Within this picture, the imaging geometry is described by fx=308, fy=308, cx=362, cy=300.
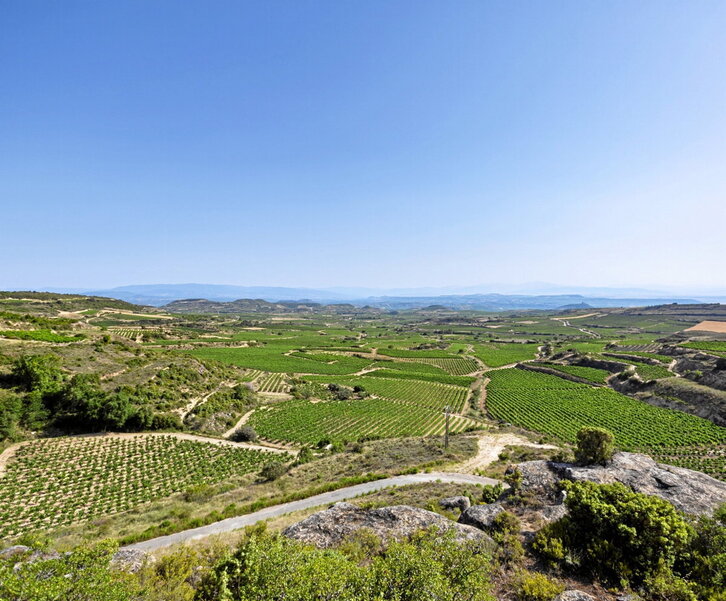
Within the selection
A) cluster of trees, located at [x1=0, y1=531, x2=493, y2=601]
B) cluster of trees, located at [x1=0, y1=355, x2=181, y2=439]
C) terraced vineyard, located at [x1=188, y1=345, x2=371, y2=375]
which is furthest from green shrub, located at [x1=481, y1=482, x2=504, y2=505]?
terraced vineyard, located at [x1=188, y1=345, x2=371, y2=375]

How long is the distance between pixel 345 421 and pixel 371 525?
41.6 meters

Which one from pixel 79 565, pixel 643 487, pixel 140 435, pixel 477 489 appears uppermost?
pixel 79 565

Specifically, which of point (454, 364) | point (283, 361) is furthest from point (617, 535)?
point (454, 364)

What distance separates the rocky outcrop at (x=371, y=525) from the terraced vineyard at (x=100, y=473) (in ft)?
71.3

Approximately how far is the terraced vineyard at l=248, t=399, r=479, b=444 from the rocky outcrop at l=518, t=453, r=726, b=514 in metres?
29.9

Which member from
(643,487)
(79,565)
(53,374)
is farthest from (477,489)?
(53,374)

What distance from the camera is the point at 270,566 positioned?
10141 mm

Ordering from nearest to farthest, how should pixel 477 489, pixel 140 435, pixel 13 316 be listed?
1. pixel 477 489
2. pixel 140 435
3. pixel 13 316

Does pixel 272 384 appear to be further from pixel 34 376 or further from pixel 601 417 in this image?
pixel 601 417

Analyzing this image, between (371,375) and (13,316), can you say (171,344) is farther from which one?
(371,375)

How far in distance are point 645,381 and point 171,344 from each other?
507 ft

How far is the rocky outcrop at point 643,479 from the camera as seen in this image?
2034 cm

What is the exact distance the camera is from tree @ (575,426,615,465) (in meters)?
25.6

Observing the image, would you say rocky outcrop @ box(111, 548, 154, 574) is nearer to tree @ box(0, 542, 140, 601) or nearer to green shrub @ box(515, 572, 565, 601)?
tree @ box(0, 542, 140, 601)
